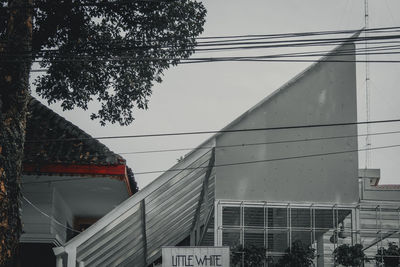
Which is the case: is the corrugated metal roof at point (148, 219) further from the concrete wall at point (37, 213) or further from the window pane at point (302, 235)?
the window pane at point (302, 235)

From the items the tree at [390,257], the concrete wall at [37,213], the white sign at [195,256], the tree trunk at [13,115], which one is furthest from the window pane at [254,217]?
the tree trunk at [13,115]

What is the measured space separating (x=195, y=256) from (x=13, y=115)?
487 cm

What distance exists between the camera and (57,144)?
1276 centimetres

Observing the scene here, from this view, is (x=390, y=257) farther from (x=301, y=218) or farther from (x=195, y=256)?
(x=195, y=256)

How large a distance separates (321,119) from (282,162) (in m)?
1.40

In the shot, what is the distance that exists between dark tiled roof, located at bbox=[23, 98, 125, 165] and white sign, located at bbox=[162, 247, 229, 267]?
193cm

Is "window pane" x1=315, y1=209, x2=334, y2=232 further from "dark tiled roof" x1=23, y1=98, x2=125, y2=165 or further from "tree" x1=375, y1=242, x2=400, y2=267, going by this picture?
"dark tiled roof" x1=23, y1=98, x2=125, y2=165

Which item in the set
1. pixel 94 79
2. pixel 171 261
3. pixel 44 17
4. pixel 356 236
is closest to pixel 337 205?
pixel 356 236

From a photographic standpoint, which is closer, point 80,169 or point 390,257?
point 80,169

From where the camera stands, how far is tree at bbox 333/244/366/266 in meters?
13.7

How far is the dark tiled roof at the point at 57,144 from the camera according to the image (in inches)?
476

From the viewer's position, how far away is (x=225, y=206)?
15.0m

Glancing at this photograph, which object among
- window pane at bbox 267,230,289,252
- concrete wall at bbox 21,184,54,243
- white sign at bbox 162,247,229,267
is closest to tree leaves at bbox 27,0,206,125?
concrete wall at bbox 21,184,54,243

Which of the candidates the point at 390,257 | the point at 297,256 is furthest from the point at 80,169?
the point at 390,257
